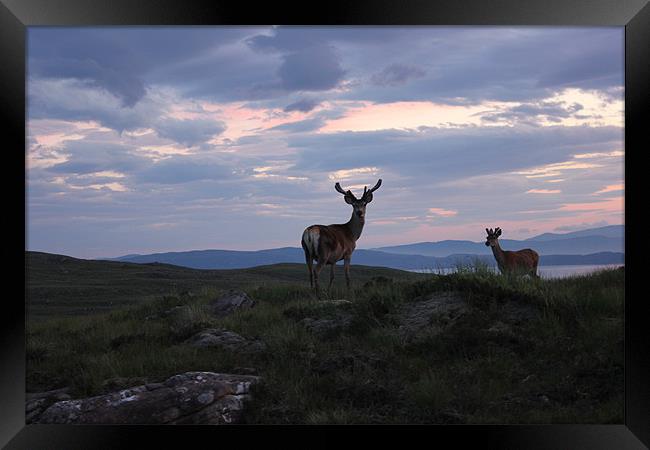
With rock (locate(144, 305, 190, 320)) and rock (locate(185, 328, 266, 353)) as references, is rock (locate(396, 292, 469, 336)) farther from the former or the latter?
rock (locate(144, 305, 190, 320))

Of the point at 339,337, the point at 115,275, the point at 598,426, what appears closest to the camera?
the point at 598,426

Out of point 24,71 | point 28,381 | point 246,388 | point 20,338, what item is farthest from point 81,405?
point 24,71

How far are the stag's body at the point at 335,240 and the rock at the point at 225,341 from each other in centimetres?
404

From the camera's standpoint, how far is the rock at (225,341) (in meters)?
8.20

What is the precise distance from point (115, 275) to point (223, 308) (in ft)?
67.7

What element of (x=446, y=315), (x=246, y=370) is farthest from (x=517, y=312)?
(x=246, y=370)

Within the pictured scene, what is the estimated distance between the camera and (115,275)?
3003 cm

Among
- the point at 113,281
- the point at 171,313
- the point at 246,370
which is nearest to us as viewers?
the point at 246,370

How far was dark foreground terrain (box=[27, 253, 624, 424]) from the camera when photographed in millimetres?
6297

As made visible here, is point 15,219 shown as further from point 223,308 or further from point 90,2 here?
point 223,308

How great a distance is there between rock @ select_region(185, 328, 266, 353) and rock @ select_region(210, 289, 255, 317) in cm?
209

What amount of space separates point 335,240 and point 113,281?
16620 mm

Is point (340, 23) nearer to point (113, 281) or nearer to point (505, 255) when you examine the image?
point (505, 255)

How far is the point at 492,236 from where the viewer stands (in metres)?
16.6
